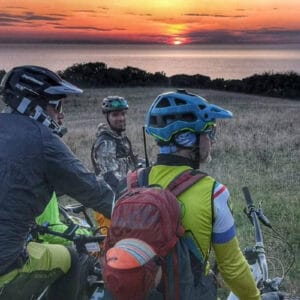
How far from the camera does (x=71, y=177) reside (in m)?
3.80

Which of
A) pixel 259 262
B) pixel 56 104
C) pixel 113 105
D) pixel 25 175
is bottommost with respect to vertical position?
pixel 259 262

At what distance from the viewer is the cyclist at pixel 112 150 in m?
6.48

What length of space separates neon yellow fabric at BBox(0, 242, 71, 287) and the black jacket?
0.08 metres

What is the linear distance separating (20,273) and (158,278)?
1.18 metres

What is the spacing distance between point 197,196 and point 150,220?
0.30 meters

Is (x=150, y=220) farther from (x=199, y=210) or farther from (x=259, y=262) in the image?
(x=259, y=262)

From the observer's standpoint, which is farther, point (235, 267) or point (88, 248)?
point (88, 248)

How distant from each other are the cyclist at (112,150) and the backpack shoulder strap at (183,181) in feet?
10.6

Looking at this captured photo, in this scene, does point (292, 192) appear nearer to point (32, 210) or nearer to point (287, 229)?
point (287, 229)

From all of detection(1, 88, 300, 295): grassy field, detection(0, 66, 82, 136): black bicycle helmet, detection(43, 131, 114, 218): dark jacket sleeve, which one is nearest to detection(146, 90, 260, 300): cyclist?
detection(43, 131, 114, 218): dark jacket sleeve

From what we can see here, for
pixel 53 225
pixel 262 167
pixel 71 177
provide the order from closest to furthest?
pixel 71 177 < pixel 53 225 < pixel 262 167

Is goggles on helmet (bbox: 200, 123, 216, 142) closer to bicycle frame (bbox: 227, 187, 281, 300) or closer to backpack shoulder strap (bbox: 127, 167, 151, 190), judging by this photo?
backpack shoulder strap (bbox: 127, 167, 151, 190)

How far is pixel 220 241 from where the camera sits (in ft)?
10.0

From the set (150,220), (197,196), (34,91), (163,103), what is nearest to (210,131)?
(163,103)
